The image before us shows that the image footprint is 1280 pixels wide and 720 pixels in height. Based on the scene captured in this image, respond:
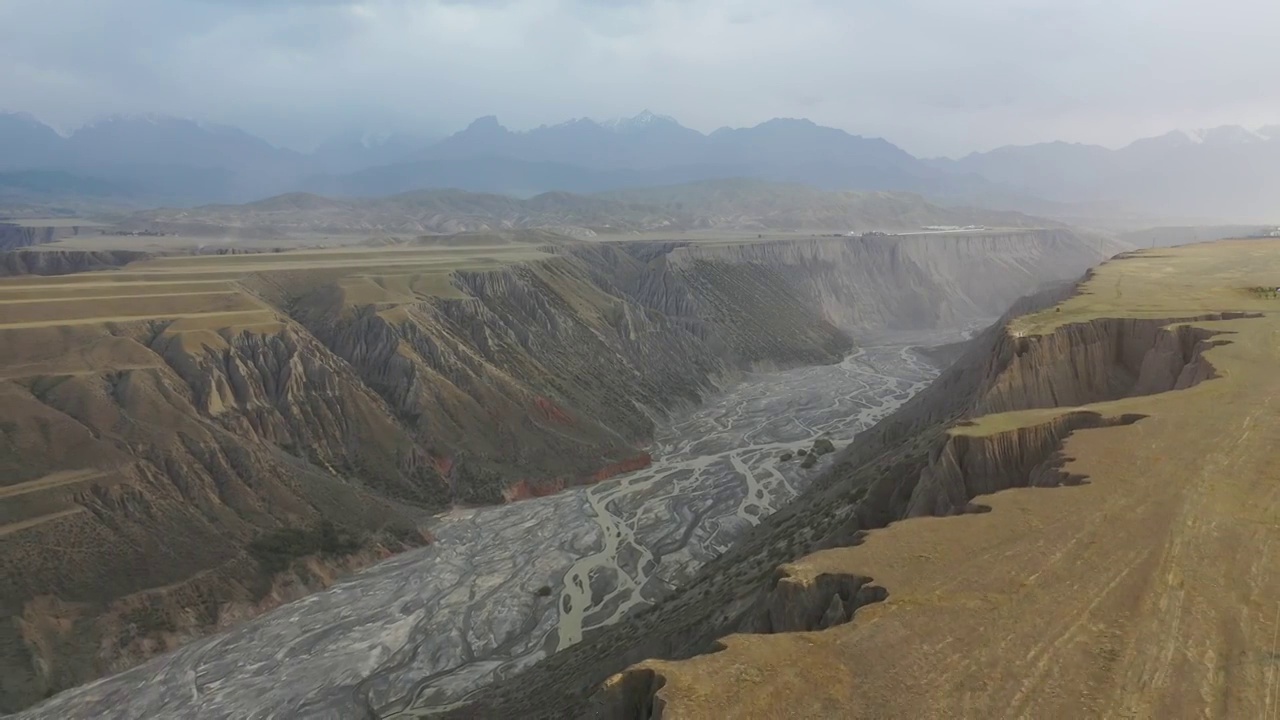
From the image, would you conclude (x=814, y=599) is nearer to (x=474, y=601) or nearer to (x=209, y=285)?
(x=474, y=601)

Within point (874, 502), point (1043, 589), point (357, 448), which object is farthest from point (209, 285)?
point (1043, 589)

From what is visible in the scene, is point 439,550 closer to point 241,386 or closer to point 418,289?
point 241,386

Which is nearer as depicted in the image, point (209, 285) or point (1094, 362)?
point (1094, 362)

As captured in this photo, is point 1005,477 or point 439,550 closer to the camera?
point 1005,477

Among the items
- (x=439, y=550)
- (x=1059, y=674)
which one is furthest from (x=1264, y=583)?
(x=439, y=550)

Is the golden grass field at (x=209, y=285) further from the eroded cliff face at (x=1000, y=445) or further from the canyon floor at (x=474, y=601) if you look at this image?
the eroded cliff face at (x=1000, y=445)

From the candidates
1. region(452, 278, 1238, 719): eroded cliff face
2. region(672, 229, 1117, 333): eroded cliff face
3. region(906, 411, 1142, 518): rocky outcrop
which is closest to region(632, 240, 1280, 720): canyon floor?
region(452, 278, 1238, 719): eroded cliff face
